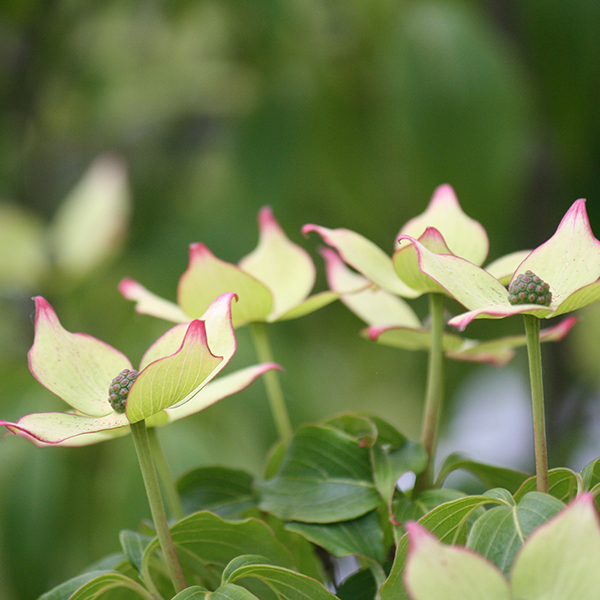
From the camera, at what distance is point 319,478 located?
6.9 inches

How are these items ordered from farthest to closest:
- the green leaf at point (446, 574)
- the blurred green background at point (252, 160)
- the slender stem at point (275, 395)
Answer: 1. the blurred green background at point (252, 160)
2. the slender stem at point (275, 395)
3. the green leaf at point (446, 574)

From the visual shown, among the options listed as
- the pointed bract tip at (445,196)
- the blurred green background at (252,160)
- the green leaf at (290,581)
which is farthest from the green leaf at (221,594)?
the blurred green background at (252,160)

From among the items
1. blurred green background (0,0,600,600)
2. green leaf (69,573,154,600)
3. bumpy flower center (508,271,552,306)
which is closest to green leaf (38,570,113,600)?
green leaf (69,573,154,600)

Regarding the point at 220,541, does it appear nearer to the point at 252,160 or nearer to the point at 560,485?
the point at 560,485

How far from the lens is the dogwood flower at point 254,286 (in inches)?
7.1

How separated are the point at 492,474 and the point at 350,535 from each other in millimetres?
39

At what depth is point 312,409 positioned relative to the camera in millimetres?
639

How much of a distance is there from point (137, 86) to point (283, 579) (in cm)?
93

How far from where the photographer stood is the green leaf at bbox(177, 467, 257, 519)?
0.63ft

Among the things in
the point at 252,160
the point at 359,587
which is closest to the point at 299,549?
the point at 359,587

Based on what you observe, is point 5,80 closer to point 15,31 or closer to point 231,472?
point 15,31

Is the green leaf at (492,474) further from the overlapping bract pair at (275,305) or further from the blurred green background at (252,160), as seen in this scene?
the blurred green background at (252,160)

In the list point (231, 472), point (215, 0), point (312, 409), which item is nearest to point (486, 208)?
point (312, 409)

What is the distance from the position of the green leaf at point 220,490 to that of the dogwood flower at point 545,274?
0.08 m
